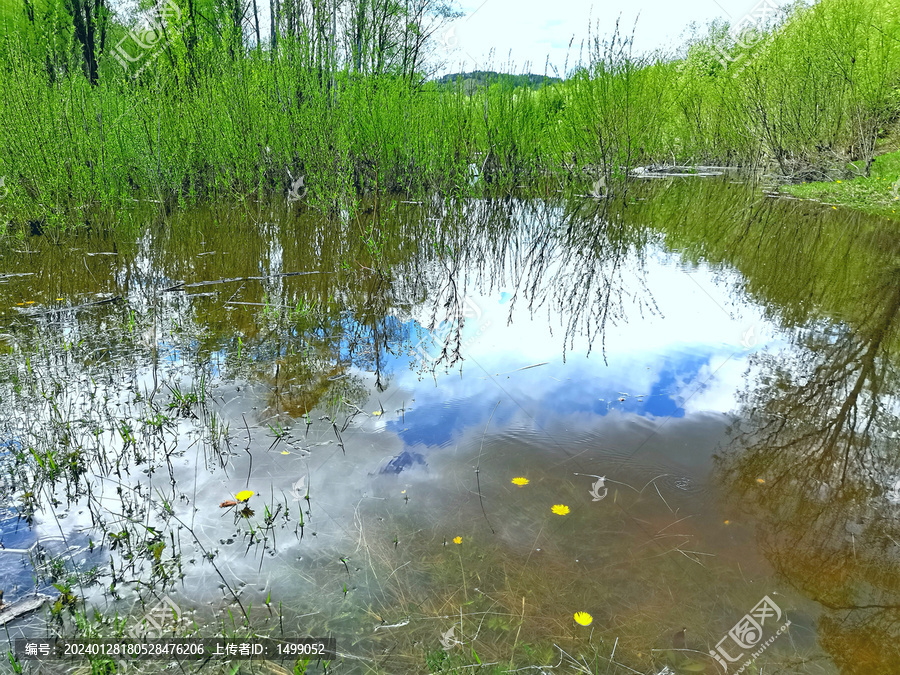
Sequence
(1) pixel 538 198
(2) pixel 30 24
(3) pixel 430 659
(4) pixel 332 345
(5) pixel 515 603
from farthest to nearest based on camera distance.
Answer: (2) pixel 30 24 → (1) pixel 538 198 → (4) pixel 332 345 → (5) pixel 515 603 → (3) pixel 430 659

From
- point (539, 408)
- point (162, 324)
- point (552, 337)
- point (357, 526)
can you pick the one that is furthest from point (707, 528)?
point (162, 324)

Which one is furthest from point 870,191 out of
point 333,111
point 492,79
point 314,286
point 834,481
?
point 314,286

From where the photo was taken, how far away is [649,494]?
2031mm

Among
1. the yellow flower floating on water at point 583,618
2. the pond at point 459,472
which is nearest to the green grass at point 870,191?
the pond at point 459,472

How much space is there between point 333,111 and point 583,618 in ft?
23.6

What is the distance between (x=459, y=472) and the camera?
2152 millimetres

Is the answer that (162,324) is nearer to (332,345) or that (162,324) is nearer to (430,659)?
(332,345)

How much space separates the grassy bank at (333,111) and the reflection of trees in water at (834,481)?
5221mm

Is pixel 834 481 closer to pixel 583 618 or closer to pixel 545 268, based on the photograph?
pixel 583 618

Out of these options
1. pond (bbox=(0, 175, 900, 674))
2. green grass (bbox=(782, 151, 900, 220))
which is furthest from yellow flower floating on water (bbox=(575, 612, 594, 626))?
green grass (bbox=(782, 151, 900, 220))

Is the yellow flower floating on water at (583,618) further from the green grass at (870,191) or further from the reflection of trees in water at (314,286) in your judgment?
the green grass at (870,191)

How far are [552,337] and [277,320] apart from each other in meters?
2.16

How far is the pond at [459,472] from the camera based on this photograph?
146cm

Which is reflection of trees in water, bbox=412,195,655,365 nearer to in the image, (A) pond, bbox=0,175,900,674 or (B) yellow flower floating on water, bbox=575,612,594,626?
(A) pond, bbox=0,175,900,674
